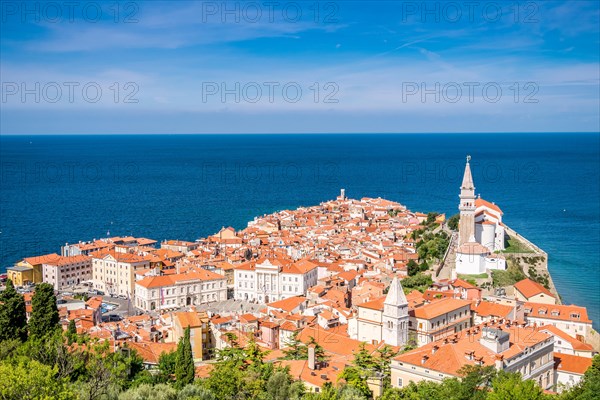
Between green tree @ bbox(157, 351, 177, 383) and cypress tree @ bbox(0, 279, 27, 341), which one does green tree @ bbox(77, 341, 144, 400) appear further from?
cypress tree @ bbox(0, 279, 27, 341)

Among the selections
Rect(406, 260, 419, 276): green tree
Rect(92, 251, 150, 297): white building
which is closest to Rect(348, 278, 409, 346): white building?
Rect(406, 260, 419, 276): green tree

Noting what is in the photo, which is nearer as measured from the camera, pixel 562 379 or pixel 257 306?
pixel 562 379

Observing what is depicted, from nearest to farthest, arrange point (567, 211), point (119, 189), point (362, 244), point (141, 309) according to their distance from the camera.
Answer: point (141, 309) < point (362, 244) < point (567, 211) < point (119, 189)

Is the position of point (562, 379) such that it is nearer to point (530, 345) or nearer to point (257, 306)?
point (530, 345)

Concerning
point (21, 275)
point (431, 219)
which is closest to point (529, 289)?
point (431, 219)

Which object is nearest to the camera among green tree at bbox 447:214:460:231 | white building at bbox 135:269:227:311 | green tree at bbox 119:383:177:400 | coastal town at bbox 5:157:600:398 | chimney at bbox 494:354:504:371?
green tree at bbox 119:383:177:400

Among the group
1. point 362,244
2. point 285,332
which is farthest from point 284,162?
point 285,332

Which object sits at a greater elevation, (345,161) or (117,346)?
(345,161)
